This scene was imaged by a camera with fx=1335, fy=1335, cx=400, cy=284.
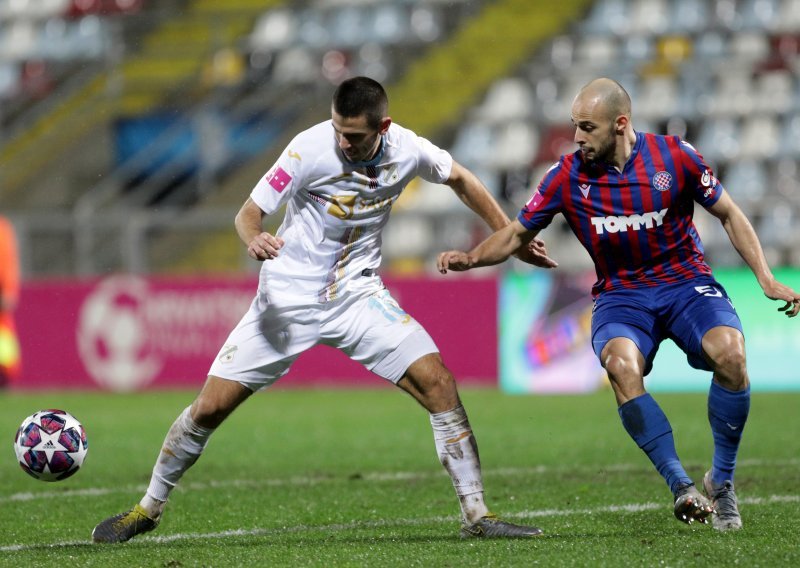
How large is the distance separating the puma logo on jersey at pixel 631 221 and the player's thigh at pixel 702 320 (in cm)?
33

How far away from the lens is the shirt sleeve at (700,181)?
6020 millimetres

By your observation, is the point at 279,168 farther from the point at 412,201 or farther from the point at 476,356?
the point at 412,201

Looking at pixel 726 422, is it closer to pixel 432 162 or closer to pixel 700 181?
pixel 700 181

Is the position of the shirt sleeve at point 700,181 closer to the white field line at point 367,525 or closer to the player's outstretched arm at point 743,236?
the player's outstretched arm at point 743,236

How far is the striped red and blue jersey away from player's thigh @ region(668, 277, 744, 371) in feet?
0.32

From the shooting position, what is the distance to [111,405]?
1403cm

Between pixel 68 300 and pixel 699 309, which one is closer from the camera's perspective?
pixel 699 309

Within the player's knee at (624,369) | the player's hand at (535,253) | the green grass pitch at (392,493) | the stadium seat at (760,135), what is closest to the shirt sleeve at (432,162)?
the player's hand at (535,253)

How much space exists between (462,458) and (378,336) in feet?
2.18

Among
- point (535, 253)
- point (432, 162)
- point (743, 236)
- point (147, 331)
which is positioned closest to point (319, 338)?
point (432, 162)

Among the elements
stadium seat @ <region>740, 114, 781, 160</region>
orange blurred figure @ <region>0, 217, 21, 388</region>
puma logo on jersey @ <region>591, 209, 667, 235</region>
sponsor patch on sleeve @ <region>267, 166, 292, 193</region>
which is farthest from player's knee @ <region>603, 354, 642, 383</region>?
stadium seat @ <region>740, 114, 781, 160</region>

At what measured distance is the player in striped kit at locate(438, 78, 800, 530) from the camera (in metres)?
5.87

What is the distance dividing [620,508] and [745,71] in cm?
1317

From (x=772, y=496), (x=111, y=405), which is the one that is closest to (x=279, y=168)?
(x=772, y=496)
